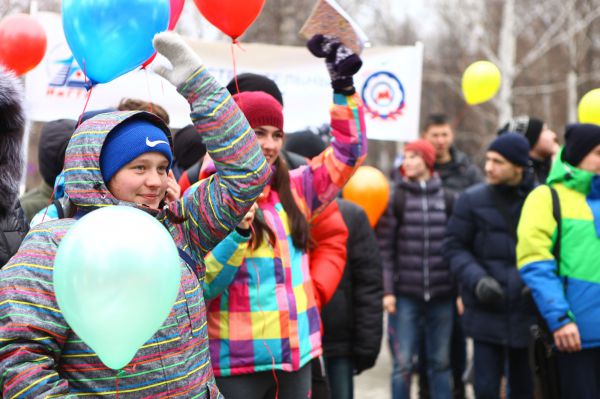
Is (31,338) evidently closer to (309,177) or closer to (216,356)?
(216,356)

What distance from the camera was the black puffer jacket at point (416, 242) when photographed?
5.99 meters

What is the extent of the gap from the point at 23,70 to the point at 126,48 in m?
2.49

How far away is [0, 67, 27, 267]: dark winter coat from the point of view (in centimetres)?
266

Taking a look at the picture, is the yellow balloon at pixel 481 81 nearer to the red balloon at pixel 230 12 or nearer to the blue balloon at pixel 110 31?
the red balloon at pixel 230 12

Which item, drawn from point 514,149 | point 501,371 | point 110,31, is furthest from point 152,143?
point 501,371

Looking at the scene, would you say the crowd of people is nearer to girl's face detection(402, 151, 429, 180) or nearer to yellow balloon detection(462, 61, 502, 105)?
girl's face detection(402, 151, 429, 180)

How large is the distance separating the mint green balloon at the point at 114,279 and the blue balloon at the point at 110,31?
0.88 meters

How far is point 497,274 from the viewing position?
5191 mm

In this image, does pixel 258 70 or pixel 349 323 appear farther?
pixel 258 70

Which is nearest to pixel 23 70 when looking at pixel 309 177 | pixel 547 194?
pixel 309 177

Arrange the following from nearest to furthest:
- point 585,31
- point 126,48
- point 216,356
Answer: point 126,48, point 216,356, point 585,31

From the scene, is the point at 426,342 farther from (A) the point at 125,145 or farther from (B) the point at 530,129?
(A) the point at 125,145

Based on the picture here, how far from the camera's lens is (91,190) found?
224cm

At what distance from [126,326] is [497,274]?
3.78m
